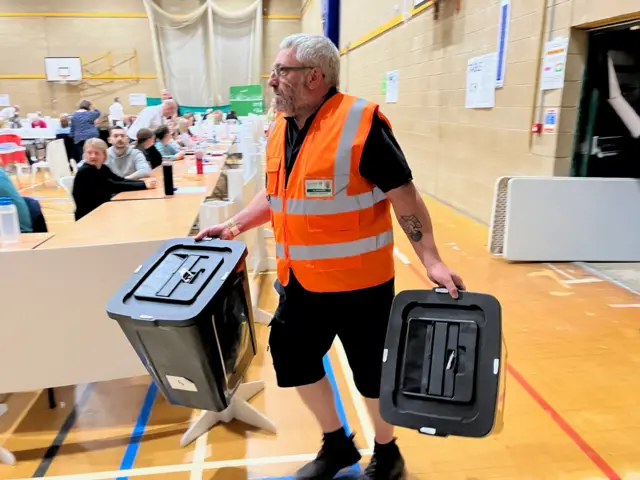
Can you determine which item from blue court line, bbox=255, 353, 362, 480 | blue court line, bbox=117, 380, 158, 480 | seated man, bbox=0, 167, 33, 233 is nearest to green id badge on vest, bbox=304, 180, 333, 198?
blue court line, bbox=255, 353, 362, 480

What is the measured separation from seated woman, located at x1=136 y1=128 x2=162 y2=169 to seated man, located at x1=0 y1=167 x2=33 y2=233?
2.45 m

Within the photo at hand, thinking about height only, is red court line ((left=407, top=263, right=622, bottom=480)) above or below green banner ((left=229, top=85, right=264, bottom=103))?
below

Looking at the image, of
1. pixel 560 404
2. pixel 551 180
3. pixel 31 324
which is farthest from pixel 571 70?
pixel 31 324

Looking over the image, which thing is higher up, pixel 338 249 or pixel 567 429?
pixel 338 249

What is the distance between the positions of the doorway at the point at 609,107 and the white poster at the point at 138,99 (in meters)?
14.9

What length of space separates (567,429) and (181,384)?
5.24ft

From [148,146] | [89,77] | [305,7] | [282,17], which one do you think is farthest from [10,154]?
[282,17]

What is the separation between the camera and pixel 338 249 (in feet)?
4.89

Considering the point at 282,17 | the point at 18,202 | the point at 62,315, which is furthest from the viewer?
the point at 282,17

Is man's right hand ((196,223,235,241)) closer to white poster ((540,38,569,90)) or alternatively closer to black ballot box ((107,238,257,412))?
black ballot box ((107,238,257,412))

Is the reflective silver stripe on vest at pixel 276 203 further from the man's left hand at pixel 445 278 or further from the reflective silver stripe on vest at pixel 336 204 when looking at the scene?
the man's left hand at pixel 445 278

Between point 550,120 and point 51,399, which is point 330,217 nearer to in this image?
point 51,399

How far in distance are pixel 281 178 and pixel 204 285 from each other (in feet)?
1.26

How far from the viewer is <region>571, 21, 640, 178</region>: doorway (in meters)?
4.19
